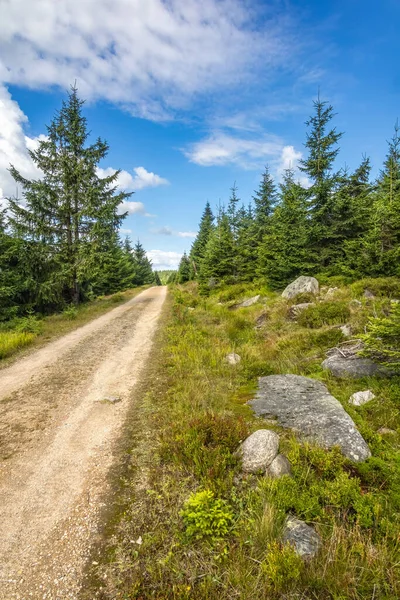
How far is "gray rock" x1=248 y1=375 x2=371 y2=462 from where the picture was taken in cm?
461

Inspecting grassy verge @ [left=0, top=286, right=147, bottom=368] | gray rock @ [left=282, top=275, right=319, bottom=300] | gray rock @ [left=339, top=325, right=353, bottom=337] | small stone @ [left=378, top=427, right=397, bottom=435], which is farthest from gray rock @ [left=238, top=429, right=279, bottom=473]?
gray rock @ [left=282, top=275, right=319, bottom=300]

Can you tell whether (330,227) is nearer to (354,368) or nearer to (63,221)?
(354,368)

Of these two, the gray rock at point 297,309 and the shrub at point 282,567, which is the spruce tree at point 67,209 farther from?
the shrub at point 282,567

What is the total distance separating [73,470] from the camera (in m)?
4.54

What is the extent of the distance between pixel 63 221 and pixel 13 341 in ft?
39.9

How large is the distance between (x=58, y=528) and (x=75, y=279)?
Result: 1905 centimetres

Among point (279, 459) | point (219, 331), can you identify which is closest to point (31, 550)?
point (279, 459)

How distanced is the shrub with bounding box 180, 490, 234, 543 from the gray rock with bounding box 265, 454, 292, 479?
0.85 meters

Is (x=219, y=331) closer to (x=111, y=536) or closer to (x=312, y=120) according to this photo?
(x=111, y=536)

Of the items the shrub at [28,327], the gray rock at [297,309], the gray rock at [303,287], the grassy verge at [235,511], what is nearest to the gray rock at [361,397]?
the grassy verge at [235,511]

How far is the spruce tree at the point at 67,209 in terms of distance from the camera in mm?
18609

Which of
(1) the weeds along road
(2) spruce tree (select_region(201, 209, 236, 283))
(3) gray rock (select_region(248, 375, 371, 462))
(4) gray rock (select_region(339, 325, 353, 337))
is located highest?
(2) spruce tree (select_region(201, 209, 236, 283))

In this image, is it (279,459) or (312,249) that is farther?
(312,249)

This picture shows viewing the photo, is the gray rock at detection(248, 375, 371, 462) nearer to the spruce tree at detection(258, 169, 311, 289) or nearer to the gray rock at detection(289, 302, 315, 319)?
the gray rock at detection(289, 302, 315, 319)
